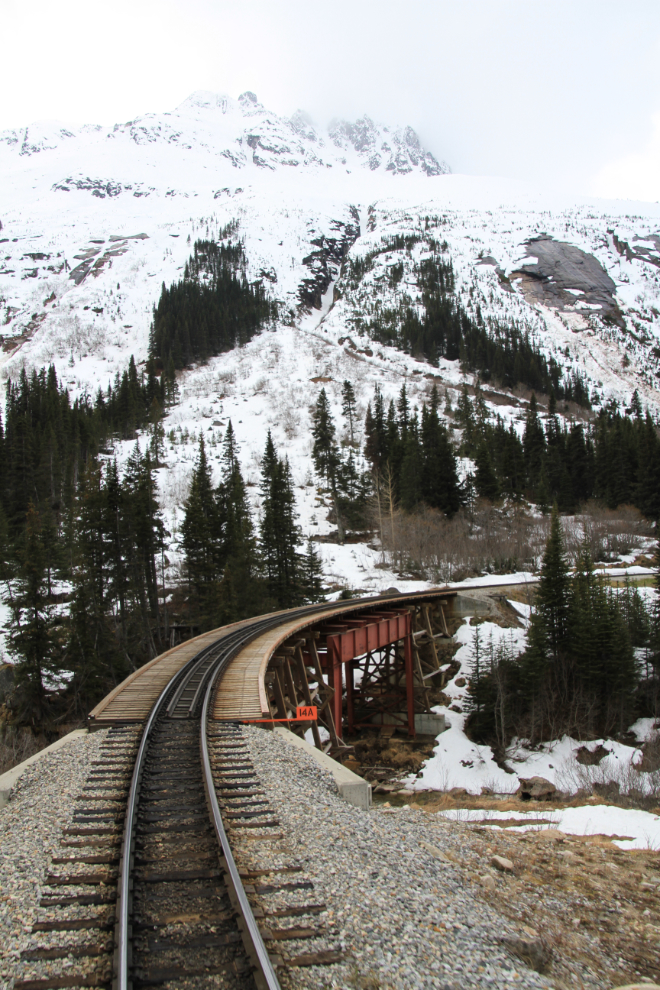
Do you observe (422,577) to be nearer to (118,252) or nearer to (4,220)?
(118,252)

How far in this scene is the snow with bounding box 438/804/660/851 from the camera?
7.96 m

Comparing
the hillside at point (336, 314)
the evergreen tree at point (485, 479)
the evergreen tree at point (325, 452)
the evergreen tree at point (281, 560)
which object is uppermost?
the hillside at point (336, 314)

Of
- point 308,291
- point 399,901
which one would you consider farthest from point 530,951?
point 308,291

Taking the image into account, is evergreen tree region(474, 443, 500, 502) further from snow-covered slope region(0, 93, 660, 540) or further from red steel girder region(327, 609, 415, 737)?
red steel girder region(327, 609, 415, 737)

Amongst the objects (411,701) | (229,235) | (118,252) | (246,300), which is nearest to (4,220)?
(118,252)

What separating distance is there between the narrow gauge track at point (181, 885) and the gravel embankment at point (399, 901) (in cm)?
56

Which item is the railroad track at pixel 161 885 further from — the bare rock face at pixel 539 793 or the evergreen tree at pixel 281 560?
the evergreen tree at pixel 281 560

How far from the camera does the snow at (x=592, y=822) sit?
26.1 ft

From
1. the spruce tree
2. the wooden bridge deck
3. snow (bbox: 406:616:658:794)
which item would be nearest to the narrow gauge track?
the wooden bridge deck

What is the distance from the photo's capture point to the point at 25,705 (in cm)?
2767

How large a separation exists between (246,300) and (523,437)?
85.7 metres

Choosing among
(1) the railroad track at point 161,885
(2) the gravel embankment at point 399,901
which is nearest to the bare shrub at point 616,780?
(2) the gravel embankment at point 399,901

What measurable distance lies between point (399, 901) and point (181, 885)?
2085 millimetres

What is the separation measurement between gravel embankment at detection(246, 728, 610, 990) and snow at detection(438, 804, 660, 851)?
7.01 feet
